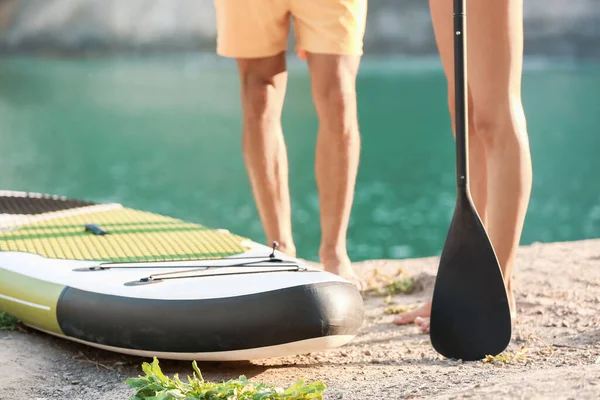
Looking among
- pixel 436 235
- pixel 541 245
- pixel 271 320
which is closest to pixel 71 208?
pixel 271 320

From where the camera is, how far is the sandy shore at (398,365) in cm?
158

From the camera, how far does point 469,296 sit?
1.92m

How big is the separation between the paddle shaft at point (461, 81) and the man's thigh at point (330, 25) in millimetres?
608

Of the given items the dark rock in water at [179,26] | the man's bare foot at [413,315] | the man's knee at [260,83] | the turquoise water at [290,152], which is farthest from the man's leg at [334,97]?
the dark rock in water at [179,26]

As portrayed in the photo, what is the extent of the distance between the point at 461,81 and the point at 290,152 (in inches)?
381

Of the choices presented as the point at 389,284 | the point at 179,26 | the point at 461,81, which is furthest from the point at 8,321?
the point at 179,26

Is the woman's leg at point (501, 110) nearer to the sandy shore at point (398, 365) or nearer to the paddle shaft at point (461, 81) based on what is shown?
the paddle shaft at point (461, 81)

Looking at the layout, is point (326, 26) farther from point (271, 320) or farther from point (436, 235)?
point (436, 235)

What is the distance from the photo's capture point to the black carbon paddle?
191 centimetres

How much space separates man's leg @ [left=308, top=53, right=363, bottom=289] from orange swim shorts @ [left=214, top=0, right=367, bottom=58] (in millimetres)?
43

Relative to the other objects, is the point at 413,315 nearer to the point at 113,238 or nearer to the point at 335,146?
the point at 335,146

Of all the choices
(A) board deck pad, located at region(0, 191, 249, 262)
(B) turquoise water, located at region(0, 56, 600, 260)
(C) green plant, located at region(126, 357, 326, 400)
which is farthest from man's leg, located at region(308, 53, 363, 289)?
(B) turquoise water, located at region(0, 56, 600, 260)

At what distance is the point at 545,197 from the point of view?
29.2ft

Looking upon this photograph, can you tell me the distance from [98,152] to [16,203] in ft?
28.2
